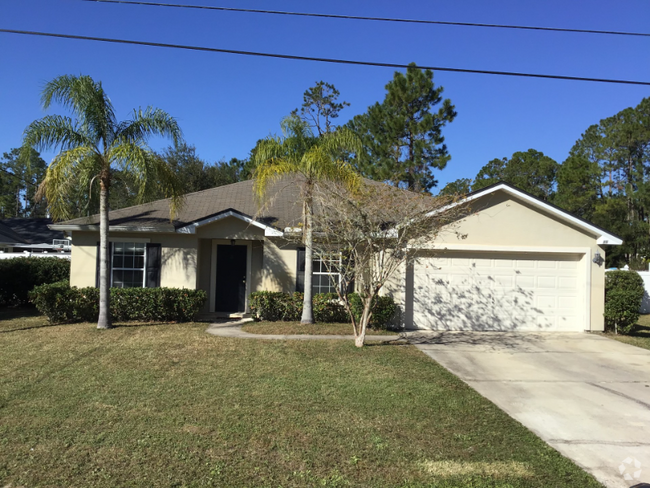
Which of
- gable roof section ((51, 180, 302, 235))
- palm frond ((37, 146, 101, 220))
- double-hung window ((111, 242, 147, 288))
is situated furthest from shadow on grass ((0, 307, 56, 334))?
palm frond ((37, 146, 101, 220))

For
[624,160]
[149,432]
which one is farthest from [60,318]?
[624,160]

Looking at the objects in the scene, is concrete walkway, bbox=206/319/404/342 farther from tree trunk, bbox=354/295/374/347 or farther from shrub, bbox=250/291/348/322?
shrub, bbox=250/291/348/322

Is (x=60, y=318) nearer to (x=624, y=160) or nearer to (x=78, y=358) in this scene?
(x=78, y=358)

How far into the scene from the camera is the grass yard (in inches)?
419

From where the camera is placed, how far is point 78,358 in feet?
26.6

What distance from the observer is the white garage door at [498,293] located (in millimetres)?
12141

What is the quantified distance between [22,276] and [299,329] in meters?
10.3

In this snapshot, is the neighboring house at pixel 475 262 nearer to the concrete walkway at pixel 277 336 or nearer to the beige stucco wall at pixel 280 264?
the beige stucco wall at pixel 280 264

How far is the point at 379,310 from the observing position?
36.9 ft

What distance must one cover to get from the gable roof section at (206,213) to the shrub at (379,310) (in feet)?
9.31

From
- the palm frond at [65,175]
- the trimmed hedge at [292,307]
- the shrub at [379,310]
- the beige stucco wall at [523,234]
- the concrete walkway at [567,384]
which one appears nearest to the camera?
the concrete walkway at [567,384]

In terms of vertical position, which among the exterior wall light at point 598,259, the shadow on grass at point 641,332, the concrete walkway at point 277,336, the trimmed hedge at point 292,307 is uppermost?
the exterior wall light at point 598,259

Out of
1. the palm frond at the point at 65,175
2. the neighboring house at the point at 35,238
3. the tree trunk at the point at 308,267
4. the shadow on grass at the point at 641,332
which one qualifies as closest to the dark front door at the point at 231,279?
the tree trunk at the point at 308,267

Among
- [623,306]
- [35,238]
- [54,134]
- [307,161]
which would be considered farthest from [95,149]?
[35,238]
